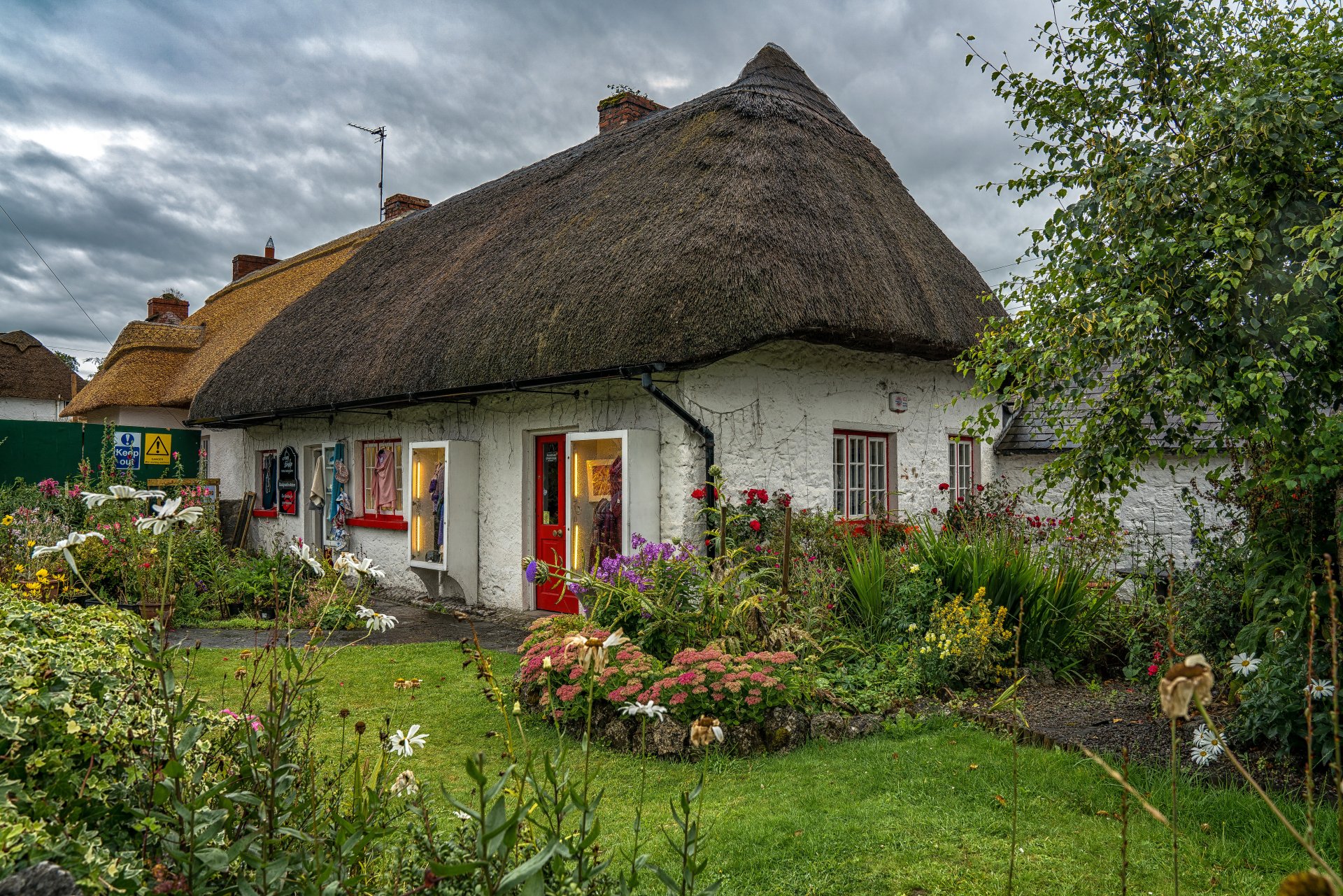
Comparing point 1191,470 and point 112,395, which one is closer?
point 1191,470

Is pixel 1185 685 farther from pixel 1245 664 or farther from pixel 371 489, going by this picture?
pixel 371 489

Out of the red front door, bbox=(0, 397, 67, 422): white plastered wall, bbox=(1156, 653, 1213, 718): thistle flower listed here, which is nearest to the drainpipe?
the red front door

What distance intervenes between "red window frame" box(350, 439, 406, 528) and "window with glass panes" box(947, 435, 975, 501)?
6.72 m

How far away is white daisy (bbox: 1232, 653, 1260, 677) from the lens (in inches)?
142

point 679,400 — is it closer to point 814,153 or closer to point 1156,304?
point 814,153

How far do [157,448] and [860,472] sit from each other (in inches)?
539

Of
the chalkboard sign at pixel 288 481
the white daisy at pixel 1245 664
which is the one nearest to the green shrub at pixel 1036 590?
the white daisy at pixel 1245 664

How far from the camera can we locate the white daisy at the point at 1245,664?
3.62 m

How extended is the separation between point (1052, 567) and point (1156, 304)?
11.4 ft

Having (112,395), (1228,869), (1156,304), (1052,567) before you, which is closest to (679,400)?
(1052,567)

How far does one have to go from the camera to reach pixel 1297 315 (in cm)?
303

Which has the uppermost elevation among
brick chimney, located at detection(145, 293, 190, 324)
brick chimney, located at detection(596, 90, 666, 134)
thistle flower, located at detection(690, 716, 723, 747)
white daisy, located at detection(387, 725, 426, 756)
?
brick chimney, located at detection(596, 90, 666, 134)

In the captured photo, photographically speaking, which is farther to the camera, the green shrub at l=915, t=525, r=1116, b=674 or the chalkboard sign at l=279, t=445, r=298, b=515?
the chalkboard sign at l=279, t=445, r=298, b=515

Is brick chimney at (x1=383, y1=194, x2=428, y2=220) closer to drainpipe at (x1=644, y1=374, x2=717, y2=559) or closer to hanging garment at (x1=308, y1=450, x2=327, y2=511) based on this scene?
hanging garment at (x1=308, y1=450, x2=327, y2=511)
